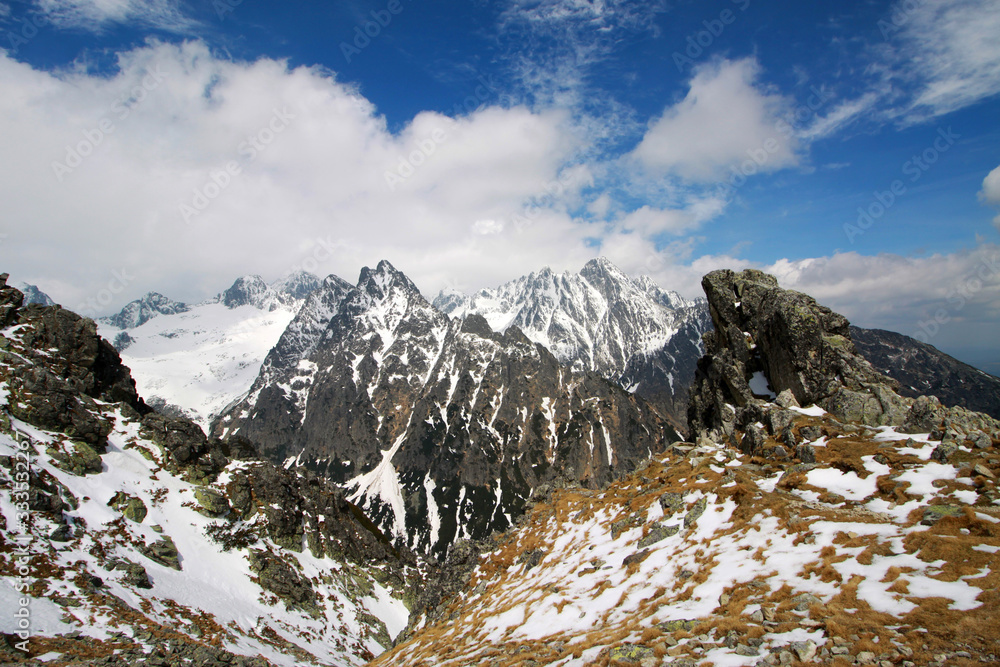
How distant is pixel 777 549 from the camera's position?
18062mm

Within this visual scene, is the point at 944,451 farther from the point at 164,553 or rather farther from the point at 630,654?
the point at 164,553

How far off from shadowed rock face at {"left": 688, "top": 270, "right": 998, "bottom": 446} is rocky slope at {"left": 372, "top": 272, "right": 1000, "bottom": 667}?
0.60ft

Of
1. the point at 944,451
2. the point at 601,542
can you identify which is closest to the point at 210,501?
the point at 601,542

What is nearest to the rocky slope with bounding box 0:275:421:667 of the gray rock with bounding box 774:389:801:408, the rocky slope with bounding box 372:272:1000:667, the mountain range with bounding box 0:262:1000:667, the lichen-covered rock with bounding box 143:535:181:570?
the lichen-covered rock with bounding box 143:535:181:570

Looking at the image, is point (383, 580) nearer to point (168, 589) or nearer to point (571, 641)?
point (168, 589)

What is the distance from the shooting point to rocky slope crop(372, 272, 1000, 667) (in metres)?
12.1

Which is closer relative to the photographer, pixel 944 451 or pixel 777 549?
pixel 777 549

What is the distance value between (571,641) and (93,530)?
4279cm

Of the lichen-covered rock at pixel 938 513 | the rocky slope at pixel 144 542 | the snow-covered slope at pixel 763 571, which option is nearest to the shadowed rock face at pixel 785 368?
the snow-covered slope at pixel 763 571

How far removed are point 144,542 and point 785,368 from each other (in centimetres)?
6103

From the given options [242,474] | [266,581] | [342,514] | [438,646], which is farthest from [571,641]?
[342,514]

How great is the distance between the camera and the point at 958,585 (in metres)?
12.4

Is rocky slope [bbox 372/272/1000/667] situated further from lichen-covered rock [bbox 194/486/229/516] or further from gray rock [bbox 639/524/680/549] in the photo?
lichen-covered rock [bbox 194/486/229/516]

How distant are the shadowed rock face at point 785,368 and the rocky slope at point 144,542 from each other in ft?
148
